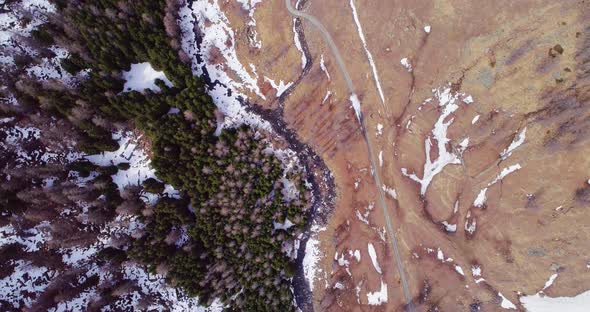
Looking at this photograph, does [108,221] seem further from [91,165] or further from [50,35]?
[50,35]

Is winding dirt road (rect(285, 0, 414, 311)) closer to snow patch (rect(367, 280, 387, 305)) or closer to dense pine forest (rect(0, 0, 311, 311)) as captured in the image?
snow patch (rect(367, 280, 387, 305))

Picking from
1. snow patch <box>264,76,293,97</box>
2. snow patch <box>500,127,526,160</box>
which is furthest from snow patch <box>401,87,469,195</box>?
snow patch <box>264,76,293,97</box>

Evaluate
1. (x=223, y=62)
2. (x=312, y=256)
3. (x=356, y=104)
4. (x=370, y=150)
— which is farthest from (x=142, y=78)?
(x=312, y=256)

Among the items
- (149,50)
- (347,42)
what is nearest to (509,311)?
(347,42)

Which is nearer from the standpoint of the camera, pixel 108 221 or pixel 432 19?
pixel 432 19

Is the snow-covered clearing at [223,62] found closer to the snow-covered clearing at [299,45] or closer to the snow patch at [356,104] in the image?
the snow-covered clearing at [299,45]

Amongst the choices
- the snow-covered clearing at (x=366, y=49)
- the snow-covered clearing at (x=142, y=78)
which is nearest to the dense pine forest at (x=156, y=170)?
the snow-covered clearing at (x=142, y=78)
